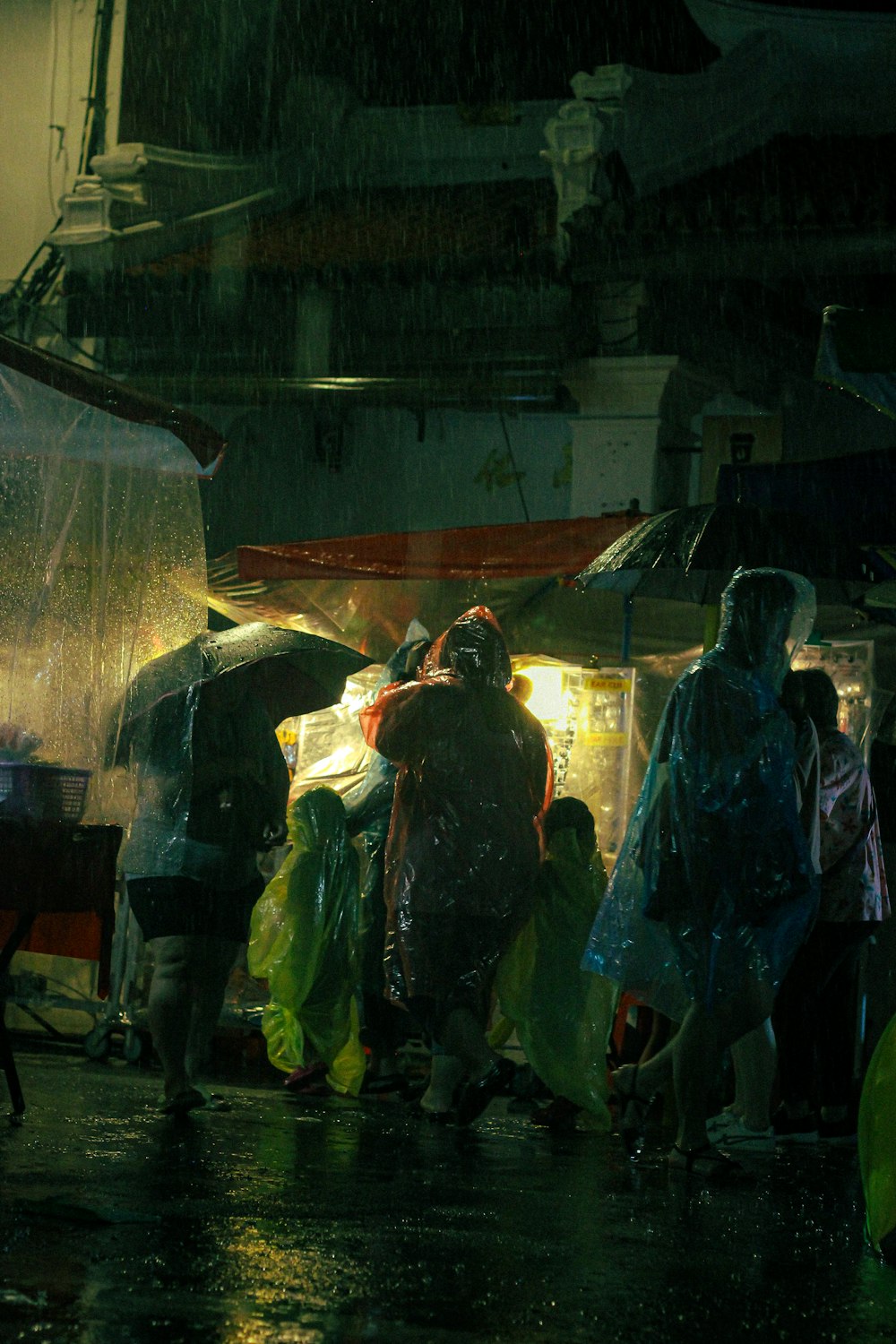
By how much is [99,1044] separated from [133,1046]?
196 millimetres

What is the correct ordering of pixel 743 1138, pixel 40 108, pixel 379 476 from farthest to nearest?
pixel 40 108 → pixel 379 476 → pixel 743 1138

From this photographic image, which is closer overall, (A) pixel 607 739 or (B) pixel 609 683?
(B) pixel 609 683

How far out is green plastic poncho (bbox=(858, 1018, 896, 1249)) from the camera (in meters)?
4.32

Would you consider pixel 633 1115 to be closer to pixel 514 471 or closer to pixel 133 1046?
pixel 133 1046

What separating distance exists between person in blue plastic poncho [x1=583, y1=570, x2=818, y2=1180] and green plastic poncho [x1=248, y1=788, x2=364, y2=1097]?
249 cm

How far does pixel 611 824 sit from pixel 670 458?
390cm

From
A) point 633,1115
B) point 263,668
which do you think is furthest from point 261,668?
point 633,1115

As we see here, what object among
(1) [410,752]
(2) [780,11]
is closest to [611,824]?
(1) [410,752]

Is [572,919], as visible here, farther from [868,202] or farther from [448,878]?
[868,202]

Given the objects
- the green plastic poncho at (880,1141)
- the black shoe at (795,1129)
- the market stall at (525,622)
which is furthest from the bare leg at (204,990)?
the market stall at (525,622)

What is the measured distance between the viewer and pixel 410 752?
267 inches

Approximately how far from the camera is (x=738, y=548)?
7.15m

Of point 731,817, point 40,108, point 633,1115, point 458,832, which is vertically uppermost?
point 40,108

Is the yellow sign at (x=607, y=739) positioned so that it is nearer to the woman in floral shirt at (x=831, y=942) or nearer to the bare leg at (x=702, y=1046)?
the woman in floral shirt at (x=831, y=942)
